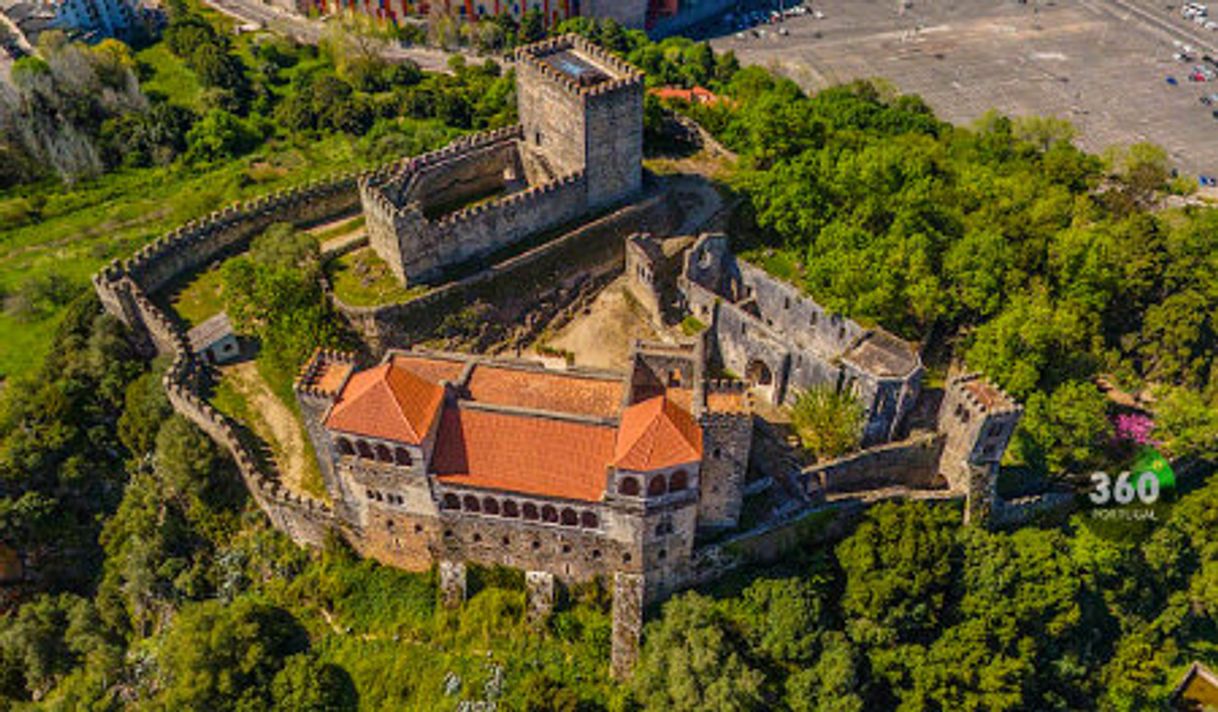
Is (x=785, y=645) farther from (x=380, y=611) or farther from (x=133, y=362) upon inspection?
(x=133, y=362)

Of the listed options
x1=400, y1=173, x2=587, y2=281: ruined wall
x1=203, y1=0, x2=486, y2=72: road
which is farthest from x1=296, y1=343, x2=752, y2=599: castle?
x1=203, y1=0, x2=486, y2=72: road

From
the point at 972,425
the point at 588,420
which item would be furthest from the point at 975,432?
the point at 588,420

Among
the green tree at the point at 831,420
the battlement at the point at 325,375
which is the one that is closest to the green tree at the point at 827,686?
the green tree at the point at 831,420

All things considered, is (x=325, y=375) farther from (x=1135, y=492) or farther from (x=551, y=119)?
(x=1135, y=492)

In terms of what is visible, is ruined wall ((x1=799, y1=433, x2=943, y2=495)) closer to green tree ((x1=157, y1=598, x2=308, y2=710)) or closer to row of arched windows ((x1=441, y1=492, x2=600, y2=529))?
row of arched windows ((x1=441, y1=492, x2=600, y2=529))

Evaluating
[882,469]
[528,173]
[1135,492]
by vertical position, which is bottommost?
[1135,492]

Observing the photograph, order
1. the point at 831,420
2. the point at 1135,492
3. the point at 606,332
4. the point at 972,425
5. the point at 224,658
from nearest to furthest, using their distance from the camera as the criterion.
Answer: the point at 224,658
the point at 972,425
the point at 831,420
the point at 1135,492
the point at 606,332
